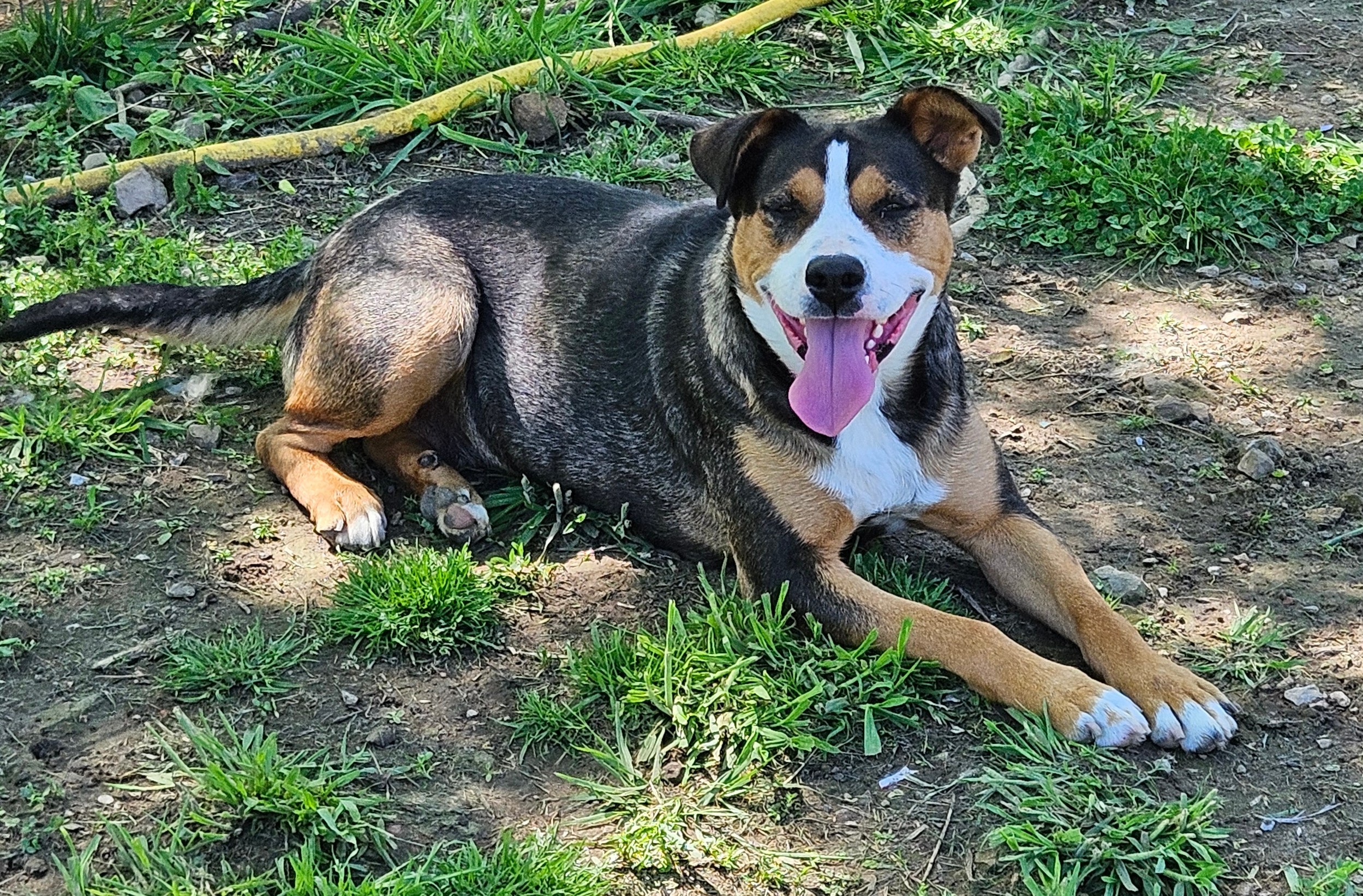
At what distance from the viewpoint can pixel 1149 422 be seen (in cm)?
590

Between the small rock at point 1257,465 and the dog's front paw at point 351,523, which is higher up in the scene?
the small rock at point 1257,465

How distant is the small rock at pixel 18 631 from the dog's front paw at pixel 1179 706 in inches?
131

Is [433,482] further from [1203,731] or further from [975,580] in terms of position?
[1203,731]

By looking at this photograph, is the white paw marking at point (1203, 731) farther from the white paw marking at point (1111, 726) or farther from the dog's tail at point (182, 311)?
the dog's tail at point (182, 311)

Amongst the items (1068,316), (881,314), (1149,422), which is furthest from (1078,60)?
(881,314)

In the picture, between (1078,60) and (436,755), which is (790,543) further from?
(1078,60)

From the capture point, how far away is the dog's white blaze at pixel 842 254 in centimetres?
457

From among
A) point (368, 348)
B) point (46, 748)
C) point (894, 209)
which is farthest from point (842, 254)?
point (46, 748)

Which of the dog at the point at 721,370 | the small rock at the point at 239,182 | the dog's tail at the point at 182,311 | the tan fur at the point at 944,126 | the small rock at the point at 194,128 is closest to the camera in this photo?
the dog at the point at 721,370

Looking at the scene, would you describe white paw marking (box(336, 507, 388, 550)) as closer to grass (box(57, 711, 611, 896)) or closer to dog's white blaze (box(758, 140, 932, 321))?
grass (box(57, 711, 611, 896))

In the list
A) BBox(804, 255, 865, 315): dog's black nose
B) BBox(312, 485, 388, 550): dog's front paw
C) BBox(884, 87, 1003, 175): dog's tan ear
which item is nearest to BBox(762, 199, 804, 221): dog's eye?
BBox(804, 255, 865, 315): dog's black nose

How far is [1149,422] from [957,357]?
113cm

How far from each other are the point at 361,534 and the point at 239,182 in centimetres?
281

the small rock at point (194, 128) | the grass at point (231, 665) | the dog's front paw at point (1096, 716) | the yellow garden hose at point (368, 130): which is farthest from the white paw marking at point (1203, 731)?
the small rock at point (194, 128)
